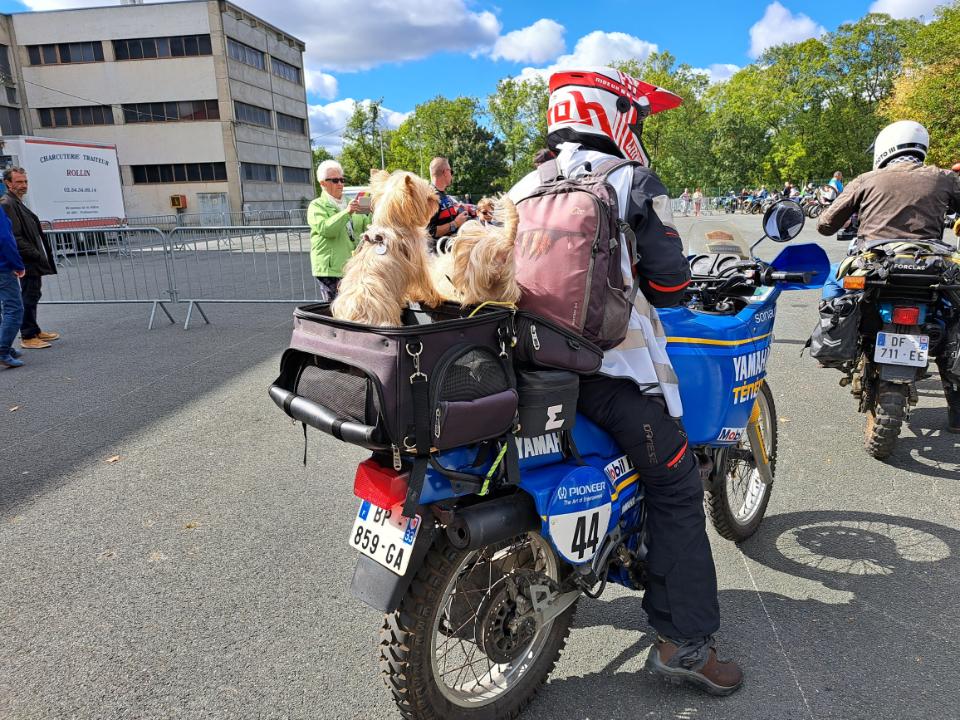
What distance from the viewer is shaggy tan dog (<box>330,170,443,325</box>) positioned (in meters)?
1.88

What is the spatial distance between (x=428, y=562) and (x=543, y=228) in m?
1.07

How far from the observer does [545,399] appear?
2.06m

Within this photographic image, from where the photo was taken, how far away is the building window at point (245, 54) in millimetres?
48603

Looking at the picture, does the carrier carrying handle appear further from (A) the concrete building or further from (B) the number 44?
(A) the concrete building

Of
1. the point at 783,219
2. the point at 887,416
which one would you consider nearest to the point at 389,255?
the point at 783,219

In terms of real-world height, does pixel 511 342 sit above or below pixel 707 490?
above

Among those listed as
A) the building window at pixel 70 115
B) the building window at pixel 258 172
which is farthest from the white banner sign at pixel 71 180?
the building window at pixel 70 115

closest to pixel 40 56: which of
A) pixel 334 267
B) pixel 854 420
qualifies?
pixel 334 267

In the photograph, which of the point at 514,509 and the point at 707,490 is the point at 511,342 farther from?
the point at 707,490

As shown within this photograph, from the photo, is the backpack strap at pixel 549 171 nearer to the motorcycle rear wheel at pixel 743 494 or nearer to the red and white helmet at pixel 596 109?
the red and white helmet at pixel 596 109

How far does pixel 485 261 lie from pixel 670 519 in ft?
3.91

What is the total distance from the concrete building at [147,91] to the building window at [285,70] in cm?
487

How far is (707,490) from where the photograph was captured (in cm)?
315

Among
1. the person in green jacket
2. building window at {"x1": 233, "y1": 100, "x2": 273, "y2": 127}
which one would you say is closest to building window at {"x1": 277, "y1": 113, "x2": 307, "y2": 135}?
building window at {"x1": 233, "y1": 100, "x2": 273, "y2": 127}
